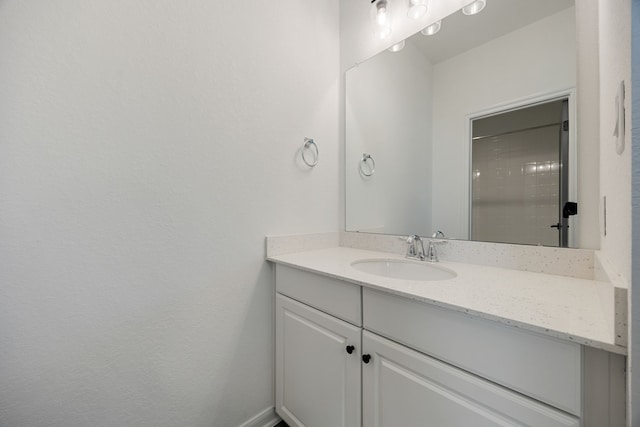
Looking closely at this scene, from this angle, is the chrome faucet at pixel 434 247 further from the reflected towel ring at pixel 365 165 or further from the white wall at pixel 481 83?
the reflected towel ring at pixel 365 165

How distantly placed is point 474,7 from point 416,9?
0.97ft

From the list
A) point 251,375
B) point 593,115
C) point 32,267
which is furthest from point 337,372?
point 593,115

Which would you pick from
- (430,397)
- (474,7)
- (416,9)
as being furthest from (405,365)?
(416,9)

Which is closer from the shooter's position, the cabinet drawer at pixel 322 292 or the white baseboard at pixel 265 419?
the cabinet drawer at pixel 322 292

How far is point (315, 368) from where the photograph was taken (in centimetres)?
103

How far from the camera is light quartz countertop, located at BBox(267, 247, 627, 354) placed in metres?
0.52

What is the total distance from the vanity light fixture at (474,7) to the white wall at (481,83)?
0.16m

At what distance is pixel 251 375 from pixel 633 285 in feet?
4.35

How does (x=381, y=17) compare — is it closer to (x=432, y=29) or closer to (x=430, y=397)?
(x=432, y=29)

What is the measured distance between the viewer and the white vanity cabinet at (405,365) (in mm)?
535

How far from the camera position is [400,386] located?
77cm

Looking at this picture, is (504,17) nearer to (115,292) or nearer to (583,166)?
(583,166)

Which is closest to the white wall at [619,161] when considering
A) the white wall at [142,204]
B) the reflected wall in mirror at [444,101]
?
the reflected wall in mirror at [444,101]

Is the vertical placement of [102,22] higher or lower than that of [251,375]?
higher
